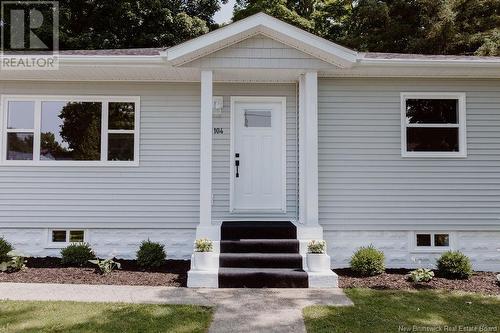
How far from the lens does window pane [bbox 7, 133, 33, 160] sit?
23.4ft

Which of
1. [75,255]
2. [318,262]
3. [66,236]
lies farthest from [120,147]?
[318,262]

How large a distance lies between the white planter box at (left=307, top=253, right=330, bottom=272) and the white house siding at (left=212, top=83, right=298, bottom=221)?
5.23ft

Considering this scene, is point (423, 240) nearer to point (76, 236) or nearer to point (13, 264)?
point (76, 236)

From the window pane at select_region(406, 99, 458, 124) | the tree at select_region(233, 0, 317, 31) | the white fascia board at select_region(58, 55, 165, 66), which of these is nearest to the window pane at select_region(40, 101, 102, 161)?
the white fascia board at select_region(58, 55, 165, 66)

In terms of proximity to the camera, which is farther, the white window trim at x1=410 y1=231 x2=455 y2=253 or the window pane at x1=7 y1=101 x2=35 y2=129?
the window pane at x1=7 y1=101 x2=35 y2=129

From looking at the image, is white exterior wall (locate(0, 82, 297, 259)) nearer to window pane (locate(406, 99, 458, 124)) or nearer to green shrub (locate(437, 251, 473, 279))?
window pane (locate(406, 99, 458, 124))

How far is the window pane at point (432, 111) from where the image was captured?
23.7 ft

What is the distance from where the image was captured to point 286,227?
248 inches

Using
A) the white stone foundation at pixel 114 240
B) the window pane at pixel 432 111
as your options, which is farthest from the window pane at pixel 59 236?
the window pane at pixel 432 111

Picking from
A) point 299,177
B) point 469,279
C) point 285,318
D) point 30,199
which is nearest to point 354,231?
point 299,177

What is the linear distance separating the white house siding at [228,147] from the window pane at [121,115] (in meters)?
1.59

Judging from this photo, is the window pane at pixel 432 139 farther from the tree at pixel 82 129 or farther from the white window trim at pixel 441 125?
the tree at pixel 82 129

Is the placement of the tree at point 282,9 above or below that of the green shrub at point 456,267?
above

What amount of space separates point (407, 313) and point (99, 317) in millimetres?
3499
